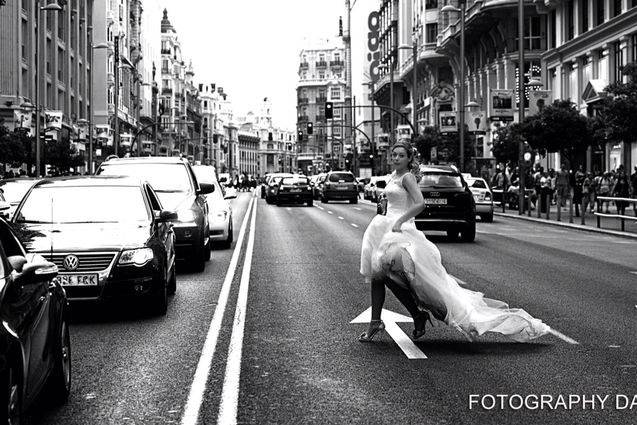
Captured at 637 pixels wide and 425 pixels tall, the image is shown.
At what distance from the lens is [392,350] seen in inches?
Answer: 366

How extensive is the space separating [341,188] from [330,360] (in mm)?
53404

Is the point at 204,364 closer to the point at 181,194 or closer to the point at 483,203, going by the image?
the point at 181,194

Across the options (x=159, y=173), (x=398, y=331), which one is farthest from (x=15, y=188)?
(x=398, y=331)

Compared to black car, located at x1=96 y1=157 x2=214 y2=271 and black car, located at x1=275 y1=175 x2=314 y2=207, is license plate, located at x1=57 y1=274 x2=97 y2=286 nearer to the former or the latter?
black car, located at x1=96 y1=157 x2=214 y2=271

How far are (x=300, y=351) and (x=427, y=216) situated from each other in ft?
52.2

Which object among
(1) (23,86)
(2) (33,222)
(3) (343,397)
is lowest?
(3) (343,397)

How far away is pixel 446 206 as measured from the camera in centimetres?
2492

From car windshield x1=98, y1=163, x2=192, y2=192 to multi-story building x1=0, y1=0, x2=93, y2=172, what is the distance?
85.4 feet

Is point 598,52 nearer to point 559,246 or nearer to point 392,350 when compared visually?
point 559,246

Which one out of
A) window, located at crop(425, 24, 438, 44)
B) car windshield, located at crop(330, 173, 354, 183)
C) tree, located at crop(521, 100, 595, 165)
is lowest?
car windshield, located at crop(330, 173, 354, 183)

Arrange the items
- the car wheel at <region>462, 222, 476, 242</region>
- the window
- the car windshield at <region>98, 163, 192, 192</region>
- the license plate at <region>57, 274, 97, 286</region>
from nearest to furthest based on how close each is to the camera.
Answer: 1. the license plate at <region>57, 274, 97, 286</region>
2. the car windshield at <region>98, 163, 192, 192</region>
3. the car wheel at <region>462, 222, 476, 242</region>
4. the window

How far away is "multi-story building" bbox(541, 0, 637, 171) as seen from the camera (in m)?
42.5

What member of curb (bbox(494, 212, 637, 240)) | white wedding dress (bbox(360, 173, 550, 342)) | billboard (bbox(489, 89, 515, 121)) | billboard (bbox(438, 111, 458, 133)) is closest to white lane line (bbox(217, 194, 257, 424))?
white wedding dress (bbox(360, 173, 550, 342))

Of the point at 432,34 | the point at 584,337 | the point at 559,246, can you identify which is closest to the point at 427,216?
the point at 559,246
